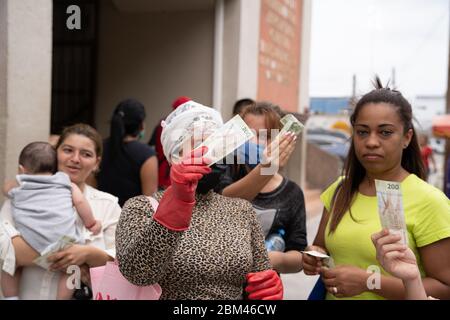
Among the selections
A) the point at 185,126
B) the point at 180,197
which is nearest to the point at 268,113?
the point at 185,126

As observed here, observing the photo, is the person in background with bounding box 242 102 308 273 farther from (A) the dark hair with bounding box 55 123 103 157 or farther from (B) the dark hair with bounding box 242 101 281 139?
(A) the dark hair with bounding box 55 123 103 157

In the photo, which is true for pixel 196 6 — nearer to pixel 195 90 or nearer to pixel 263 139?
pixel 195 90

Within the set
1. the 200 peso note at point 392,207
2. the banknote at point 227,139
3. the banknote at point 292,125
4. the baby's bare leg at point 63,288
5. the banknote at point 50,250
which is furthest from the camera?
the baby's bare leg at point 63,288

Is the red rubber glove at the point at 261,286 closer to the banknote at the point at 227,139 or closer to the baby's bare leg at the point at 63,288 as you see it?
the banknote at the point at 227,139

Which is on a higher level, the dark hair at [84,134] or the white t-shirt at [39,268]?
the dark hair at [84,134]

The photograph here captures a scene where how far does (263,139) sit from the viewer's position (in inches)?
85.1

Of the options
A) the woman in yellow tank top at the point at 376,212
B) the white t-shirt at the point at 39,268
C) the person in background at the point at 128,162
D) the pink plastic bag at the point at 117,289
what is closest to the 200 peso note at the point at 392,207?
the woman in yellow tank top at the point at 376,212

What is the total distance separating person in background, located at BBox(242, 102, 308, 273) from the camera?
7.13 ft

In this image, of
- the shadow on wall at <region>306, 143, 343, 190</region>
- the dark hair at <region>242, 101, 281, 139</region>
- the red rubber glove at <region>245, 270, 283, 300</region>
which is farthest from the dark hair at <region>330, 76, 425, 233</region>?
the shadow on wall at <region>306, 143, 343, 190</region>

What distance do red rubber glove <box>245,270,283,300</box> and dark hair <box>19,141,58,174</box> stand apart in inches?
48.3

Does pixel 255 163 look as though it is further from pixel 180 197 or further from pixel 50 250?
pixel 50 250

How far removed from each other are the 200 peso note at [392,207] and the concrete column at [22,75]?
2.14m

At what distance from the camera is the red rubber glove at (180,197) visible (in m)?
1.31

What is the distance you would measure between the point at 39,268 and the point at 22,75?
3.74 ft
